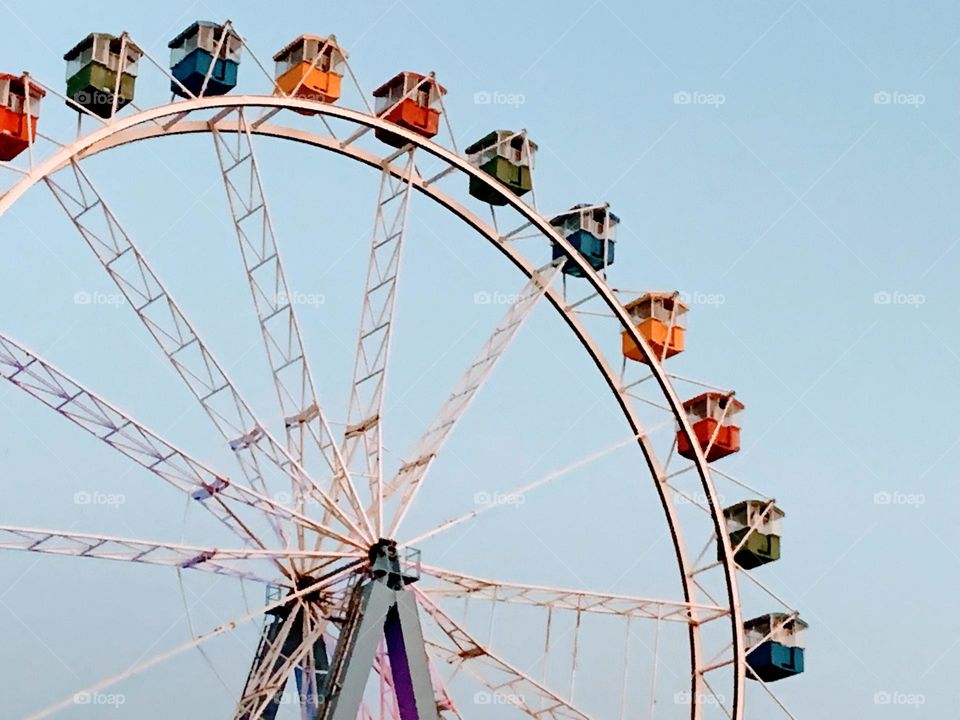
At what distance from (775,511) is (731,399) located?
2.26m

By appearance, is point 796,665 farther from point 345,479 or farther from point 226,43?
point 226,43

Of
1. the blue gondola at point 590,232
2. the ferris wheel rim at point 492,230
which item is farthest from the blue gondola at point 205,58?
the blue gondola at point 590,232

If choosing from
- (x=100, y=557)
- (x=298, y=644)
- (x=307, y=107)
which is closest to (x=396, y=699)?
(x=298, y=644)

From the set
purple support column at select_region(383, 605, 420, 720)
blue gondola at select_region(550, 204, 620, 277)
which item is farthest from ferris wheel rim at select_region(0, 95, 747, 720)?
purple support column at select_region(383, 605, 420, 720)

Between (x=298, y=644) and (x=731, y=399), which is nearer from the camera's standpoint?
(x=298, y=644)

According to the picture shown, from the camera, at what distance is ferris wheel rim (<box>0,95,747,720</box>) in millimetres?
33594

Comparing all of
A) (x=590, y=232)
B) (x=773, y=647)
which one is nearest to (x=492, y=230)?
(x=590, y=232)

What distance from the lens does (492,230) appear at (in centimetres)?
3959

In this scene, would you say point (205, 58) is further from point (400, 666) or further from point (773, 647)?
point (773, 647)

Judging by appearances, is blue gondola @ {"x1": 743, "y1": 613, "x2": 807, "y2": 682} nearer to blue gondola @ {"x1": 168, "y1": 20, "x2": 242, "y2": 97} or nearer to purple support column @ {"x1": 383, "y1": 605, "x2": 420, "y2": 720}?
purple support column @ {"x1": 383, "y1": 605, "x2": 420, "y2": 720}

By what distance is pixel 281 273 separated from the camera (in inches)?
1431

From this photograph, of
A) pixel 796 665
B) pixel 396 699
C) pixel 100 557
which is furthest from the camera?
pixel 796 665

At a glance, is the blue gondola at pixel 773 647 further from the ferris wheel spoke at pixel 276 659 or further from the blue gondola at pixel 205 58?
the blue gondola at pixel 205 58

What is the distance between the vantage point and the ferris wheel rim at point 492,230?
3359 centimetres
